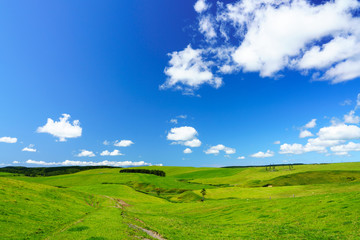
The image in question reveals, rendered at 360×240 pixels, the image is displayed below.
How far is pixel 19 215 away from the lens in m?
33.1

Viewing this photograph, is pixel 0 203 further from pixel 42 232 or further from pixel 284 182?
pixel 284 182

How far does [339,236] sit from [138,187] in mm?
162723

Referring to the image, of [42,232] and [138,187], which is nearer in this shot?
[42,232]

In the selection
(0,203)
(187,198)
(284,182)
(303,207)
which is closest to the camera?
(0,203)

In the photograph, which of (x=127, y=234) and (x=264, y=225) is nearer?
(x=127, y=234)

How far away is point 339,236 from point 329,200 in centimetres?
2175

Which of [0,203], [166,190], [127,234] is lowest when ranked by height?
[166,190]

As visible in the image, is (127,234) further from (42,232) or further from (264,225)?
(264,225)

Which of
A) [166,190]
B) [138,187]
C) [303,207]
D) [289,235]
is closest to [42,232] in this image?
[289,235]

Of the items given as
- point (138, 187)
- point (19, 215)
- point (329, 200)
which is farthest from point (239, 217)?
point (138, 187)

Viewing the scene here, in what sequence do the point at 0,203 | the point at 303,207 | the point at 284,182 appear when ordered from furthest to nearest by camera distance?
the point at 284,182
the point at 303,207
the point at 0,203

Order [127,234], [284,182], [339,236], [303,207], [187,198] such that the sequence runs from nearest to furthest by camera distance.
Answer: [339,236] → [127,234] → [303,207] → [187,198] → [284,182]

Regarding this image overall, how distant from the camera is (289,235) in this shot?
91.0 ft

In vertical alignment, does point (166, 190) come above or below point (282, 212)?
below
